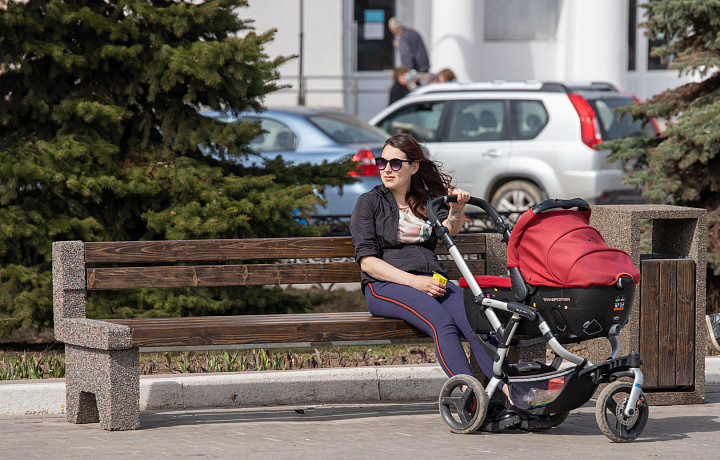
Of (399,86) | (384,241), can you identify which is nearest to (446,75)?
(399,86)

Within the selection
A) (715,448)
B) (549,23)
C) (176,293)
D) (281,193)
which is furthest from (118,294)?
(549,23)

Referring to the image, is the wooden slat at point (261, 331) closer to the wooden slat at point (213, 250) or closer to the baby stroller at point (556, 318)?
the wooden slat at point (213, 250)

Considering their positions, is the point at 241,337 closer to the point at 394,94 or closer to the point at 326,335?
the point at 326,335

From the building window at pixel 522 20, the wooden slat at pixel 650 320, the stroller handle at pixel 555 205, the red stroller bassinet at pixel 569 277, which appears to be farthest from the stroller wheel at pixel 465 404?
the building window at pixel 522 20

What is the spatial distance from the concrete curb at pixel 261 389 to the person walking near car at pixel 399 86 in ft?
40.5

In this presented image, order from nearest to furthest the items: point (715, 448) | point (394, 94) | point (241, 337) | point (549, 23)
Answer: point (715, 448)
point (241, 337)
point (394, 94)
point (549, 23)

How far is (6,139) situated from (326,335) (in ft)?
9.72

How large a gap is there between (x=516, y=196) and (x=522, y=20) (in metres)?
10.4

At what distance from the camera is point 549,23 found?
23.5 metres

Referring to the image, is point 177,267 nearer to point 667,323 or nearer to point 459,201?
point 459,201

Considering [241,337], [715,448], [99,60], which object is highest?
[99,60]

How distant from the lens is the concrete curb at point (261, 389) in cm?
609

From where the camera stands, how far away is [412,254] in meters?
5.96

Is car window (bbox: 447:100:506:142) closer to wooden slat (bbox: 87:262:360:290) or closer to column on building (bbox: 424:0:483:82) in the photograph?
column on building (bbox: 424:0:483:82)
